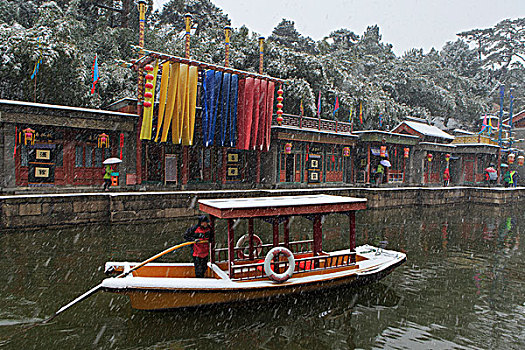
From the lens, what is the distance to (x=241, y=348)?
621cm

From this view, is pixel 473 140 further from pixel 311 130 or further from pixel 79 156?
pixel 79 156

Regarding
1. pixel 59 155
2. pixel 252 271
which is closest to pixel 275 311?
pixel 252 271

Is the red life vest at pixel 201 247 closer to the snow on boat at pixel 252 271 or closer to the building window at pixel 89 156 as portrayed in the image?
the snow on boat at pixel 252 271

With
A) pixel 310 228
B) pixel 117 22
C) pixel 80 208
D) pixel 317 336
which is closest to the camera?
pixel 317 336

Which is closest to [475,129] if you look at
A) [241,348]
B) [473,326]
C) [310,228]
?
[310,228]

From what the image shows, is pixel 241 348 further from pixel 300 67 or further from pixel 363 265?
pixel 300 67

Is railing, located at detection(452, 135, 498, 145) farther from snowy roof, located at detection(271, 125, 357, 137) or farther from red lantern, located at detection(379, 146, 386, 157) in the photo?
snowy roof, located at detection(271, 125, 357, 137)

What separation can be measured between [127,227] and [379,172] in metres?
17.2

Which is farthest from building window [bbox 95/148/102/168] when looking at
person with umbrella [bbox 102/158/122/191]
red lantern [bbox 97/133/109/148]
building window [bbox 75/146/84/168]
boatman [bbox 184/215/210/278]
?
boatman [bbox 184/215/210/278]

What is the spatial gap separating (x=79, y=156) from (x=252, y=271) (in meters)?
12.9

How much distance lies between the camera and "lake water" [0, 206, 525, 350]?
6441mm

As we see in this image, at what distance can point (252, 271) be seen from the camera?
793cm

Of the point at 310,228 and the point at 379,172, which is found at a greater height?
the point at 379,172

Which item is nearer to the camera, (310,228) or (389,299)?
(389,299)
